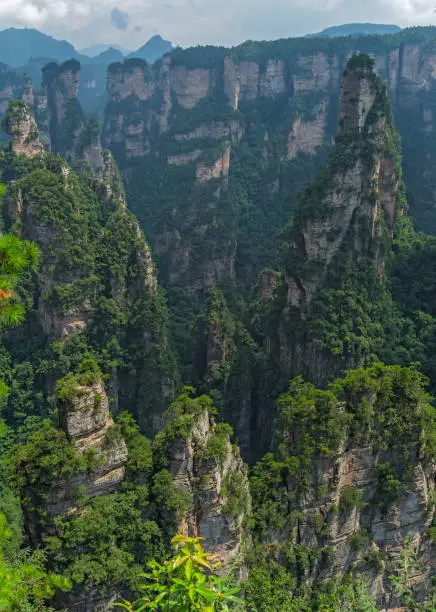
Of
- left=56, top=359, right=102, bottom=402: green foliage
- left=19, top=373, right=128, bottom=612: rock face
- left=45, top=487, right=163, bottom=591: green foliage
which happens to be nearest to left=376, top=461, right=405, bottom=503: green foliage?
left=45, top=487, right=163, bottom=591: green foliage

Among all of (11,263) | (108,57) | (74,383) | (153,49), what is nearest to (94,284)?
(74,383)

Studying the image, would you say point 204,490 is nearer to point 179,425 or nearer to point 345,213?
point 179,425

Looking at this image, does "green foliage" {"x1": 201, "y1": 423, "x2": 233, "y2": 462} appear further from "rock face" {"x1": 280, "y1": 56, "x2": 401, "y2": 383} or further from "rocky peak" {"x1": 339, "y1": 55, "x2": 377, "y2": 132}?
"rocky peak" {"x1": 339, "y1": 55, "x2": 377, "y2": 132}

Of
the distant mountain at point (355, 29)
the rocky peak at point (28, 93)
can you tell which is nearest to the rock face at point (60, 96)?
the rocky peak at point (28, 93)

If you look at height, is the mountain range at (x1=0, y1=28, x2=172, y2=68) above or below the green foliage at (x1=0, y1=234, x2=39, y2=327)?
above

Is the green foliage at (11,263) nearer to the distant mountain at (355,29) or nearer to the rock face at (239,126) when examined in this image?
the rock face at (239,126)

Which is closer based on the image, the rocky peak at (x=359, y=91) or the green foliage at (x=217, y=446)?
the green foliage at (x=217, y=446)
